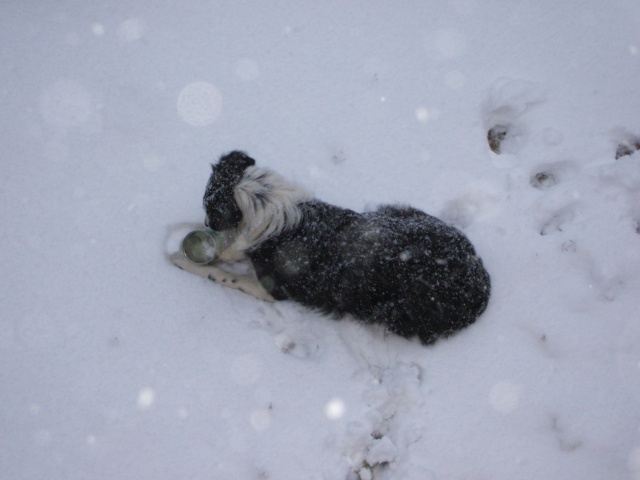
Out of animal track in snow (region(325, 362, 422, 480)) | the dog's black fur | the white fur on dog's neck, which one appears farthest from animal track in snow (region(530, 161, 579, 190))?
the white fur on dog's neck

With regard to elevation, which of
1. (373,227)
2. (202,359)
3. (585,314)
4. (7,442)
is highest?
(373,227)

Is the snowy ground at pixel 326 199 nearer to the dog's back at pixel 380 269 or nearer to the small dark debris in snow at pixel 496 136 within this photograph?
the small dark debris in snow at pixel 496 136

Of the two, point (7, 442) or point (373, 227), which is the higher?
point (373, 227)

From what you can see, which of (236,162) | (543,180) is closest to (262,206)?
(236,162)

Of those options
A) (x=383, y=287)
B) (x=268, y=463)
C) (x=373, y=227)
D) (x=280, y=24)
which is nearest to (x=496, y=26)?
(x=280, y=24)

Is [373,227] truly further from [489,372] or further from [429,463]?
[429,463]

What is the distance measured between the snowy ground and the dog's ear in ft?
3.06

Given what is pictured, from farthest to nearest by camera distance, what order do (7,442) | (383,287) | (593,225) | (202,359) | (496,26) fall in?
(496,26) → (593,225) → (202,359) → (7,442) → (383,287)

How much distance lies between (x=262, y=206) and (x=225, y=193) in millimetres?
315

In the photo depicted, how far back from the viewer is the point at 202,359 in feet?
12.8

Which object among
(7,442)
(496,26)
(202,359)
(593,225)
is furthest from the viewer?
(496,26)

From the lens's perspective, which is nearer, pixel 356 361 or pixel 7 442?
pixel 7 442

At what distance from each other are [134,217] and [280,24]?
2677mm

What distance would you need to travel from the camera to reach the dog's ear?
359 cm
